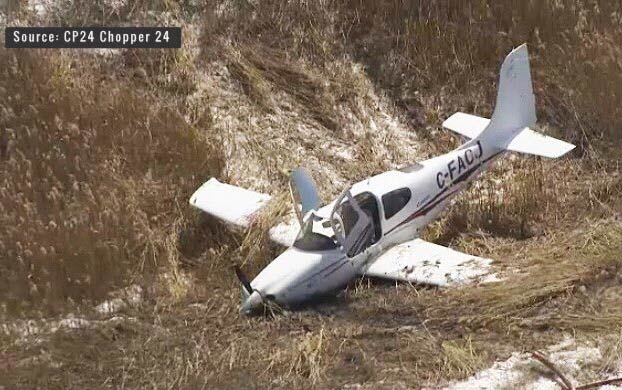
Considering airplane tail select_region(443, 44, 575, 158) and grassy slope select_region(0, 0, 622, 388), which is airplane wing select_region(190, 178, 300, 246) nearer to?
grassy slope select_region(0, 0, 622, 388)

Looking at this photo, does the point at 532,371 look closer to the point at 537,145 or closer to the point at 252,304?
the point at 252,304

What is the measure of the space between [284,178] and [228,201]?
127 centimetres

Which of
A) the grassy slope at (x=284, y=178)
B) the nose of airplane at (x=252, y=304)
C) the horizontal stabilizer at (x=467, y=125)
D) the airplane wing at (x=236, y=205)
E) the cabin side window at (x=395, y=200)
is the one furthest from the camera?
the horizontal stabilizer at (x=467, y=125)

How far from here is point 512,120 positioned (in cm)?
880

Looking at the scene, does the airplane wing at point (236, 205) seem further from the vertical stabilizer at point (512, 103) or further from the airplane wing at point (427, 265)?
the vertical stabilizer at point (512, 103)

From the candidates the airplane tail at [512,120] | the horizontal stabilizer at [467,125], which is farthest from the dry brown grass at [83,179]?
the airplane tail at [512,120]

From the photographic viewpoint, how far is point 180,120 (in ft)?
30.9

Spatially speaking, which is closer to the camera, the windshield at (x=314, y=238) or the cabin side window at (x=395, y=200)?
the windshield at (x=314, y=238)

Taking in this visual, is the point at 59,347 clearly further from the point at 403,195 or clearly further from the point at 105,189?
the point at 403,195

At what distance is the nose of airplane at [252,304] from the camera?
648cm

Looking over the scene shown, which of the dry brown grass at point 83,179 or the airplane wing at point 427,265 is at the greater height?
the dry brown grass at point 83,179

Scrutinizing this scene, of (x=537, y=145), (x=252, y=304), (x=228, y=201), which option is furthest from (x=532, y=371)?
(x=228, y=201)

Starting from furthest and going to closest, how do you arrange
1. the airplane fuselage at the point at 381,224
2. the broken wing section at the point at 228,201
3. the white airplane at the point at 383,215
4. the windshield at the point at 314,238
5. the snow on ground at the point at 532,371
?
the broken wing section at the point at 228,201
the windshield at the point at 314,238
the white airplane at the point at 383,215
the airplane fuselage at the point at 381,224
the snow on ground at the point at 532,371

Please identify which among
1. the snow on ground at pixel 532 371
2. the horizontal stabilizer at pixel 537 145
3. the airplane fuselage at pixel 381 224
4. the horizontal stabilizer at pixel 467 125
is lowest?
the snow on ground at pixel 532 371
